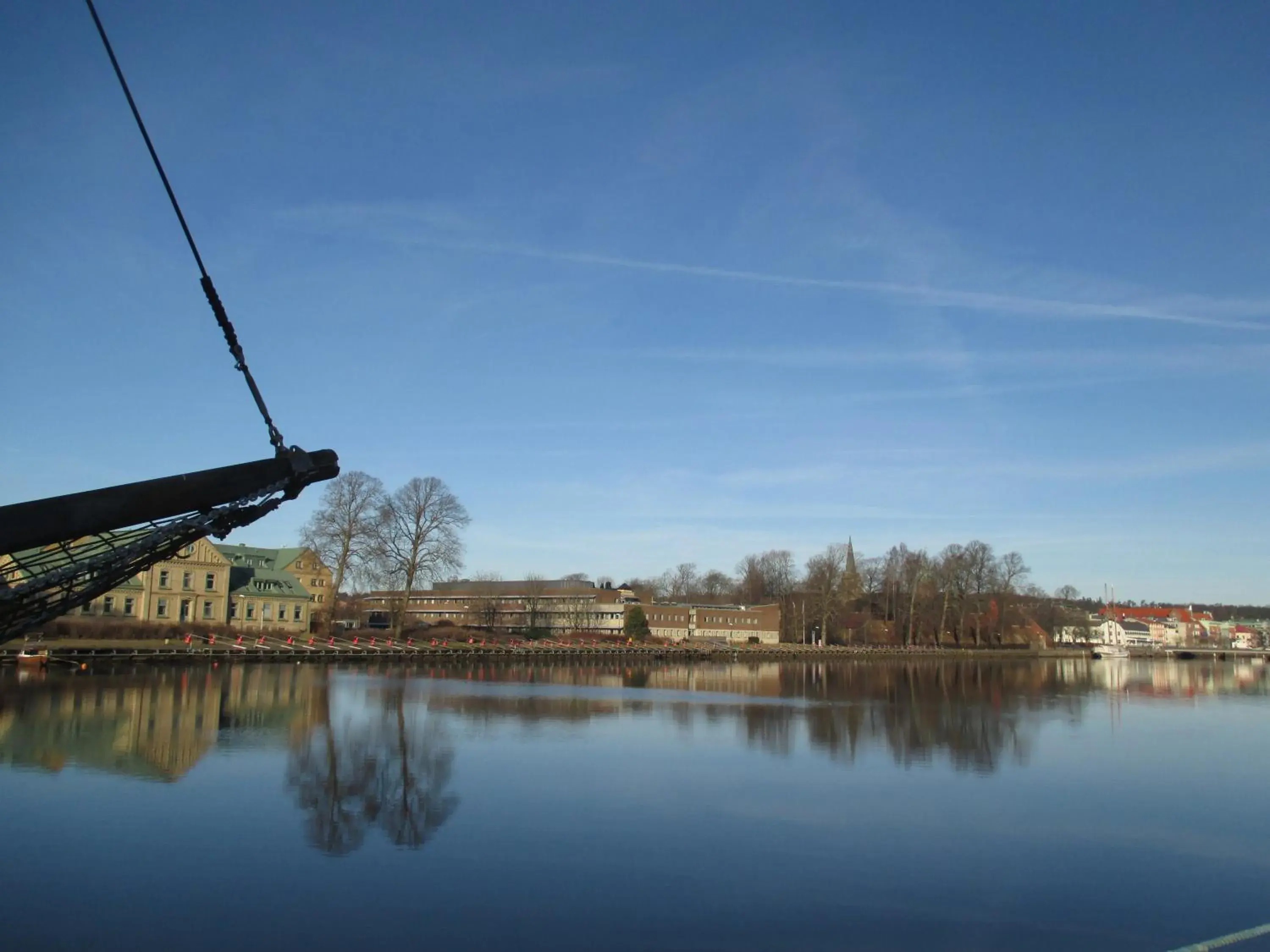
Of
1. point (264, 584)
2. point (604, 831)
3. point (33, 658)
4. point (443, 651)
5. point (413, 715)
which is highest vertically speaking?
point (264, 584)

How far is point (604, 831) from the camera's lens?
15.5 meters

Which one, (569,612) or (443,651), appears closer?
(443,651)

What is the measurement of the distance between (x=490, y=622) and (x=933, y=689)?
6361cm

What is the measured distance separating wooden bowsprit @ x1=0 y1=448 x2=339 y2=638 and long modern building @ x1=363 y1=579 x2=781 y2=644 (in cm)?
9453

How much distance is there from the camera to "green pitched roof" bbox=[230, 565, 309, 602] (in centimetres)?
7500

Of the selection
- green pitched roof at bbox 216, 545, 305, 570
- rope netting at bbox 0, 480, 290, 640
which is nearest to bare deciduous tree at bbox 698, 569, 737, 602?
green pitched roof at bbox 216, 545, 305, 570

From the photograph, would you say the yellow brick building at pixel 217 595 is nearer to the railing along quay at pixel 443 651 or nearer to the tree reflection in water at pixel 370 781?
the railing along quay at pixel 443 651

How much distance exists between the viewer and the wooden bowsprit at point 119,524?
791 cm

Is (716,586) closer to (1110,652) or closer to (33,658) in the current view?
(1110,652)

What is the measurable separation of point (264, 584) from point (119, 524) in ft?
239

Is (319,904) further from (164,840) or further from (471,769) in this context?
(471,769)

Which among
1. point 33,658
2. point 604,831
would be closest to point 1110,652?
point 33,658

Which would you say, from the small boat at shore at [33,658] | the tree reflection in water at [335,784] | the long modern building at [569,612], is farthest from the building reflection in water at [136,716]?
the long modern building at [569,612]

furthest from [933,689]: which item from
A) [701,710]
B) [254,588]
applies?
[254,588]
